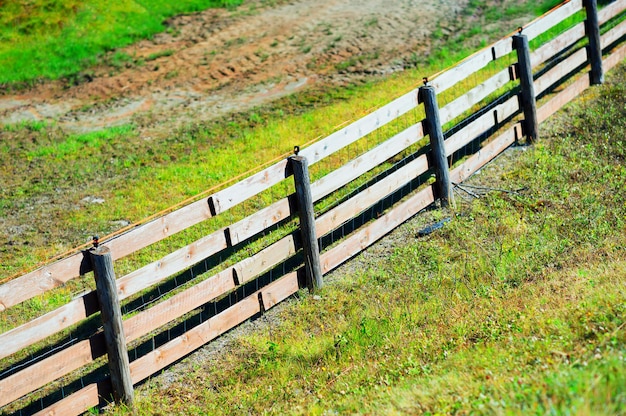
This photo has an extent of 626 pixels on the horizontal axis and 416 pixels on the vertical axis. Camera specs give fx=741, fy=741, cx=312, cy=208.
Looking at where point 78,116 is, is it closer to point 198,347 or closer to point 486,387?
point 198,347

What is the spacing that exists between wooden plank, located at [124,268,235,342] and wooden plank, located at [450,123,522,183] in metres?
3.99

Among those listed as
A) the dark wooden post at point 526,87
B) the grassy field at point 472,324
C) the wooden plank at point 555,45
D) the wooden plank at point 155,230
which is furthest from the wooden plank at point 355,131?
the wooden plank at point 555,45

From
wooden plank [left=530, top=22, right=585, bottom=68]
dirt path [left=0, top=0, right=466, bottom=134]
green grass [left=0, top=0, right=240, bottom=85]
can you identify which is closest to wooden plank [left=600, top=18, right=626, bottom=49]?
wooden plank [left=530, top=22, right=585, bottom=68]

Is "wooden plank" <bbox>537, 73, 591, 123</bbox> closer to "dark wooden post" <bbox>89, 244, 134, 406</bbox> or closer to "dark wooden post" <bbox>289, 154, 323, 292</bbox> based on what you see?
"dark wooden post" <bbox>289, 154, 323, 292</bbox>

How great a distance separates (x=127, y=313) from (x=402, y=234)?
354cm

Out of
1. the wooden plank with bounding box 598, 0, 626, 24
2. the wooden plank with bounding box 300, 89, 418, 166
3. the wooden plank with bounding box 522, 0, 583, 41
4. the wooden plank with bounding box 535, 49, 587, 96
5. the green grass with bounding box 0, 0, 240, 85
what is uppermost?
the green grass with bounding box 0, 0, 240, 85

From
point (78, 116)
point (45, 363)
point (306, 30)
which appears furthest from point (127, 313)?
point (306, 30)

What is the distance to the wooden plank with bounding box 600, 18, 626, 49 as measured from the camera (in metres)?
13.1

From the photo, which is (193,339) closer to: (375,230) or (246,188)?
(246,188)

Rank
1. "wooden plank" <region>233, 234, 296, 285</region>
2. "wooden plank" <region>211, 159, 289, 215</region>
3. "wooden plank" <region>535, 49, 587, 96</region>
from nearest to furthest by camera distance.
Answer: "wooden plank" <region>211, 159, 289, 215</region>
"wooden plank" <region>233, 234, 296, 285</region>
"wooden plank" <region>535, 49, 587, 96</region>

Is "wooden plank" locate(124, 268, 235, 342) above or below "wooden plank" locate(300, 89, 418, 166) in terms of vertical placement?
below

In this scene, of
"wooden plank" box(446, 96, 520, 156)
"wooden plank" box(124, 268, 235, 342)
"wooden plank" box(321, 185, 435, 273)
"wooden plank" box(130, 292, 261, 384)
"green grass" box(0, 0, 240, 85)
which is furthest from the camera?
"green grass" box(0, 0, 240, 85)

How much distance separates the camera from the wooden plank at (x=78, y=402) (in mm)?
6555

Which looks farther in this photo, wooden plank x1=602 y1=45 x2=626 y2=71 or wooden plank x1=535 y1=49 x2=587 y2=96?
wooden plank x1=602 y1=45 x2=626 y2=71
